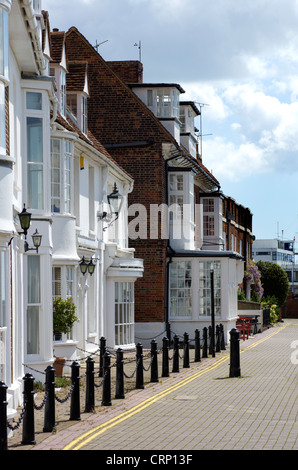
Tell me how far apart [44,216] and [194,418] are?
213 inches

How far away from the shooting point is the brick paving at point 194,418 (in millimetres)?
11656

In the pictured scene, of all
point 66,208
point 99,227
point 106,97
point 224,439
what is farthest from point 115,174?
point 224,439

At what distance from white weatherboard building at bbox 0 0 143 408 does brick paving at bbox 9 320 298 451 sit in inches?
58.9

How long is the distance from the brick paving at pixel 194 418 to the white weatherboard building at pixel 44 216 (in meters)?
1.49

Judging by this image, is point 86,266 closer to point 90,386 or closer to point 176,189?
point 90,386

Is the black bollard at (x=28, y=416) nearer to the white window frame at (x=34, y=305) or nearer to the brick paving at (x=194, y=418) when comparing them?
the brick paving at (x=194, y=418)

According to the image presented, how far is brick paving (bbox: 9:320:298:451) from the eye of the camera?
11.7 m

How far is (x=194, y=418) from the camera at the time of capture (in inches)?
554

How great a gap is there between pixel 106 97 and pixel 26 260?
17.3 m

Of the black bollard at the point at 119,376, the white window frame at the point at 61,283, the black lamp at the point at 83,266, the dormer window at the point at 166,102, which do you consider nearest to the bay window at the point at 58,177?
the white window frame at the point at 61,283

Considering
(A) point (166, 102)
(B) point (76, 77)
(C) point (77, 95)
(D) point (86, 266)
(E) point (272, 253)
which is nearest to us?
(D) point (86, 266)

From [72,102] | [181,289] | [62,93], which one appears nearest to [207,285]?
[181,289]

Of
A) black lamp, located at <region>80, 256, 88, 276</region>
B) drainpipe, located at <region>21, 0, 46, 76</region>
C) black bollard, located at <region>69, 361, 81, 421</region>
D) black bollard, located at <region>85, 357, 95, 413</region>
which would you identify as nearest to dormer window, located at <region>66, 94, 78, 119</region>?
black lamp, located at <region>80, 256, 88, 276</region>

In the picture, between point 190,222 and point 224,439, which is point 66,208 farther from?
point 190,222
